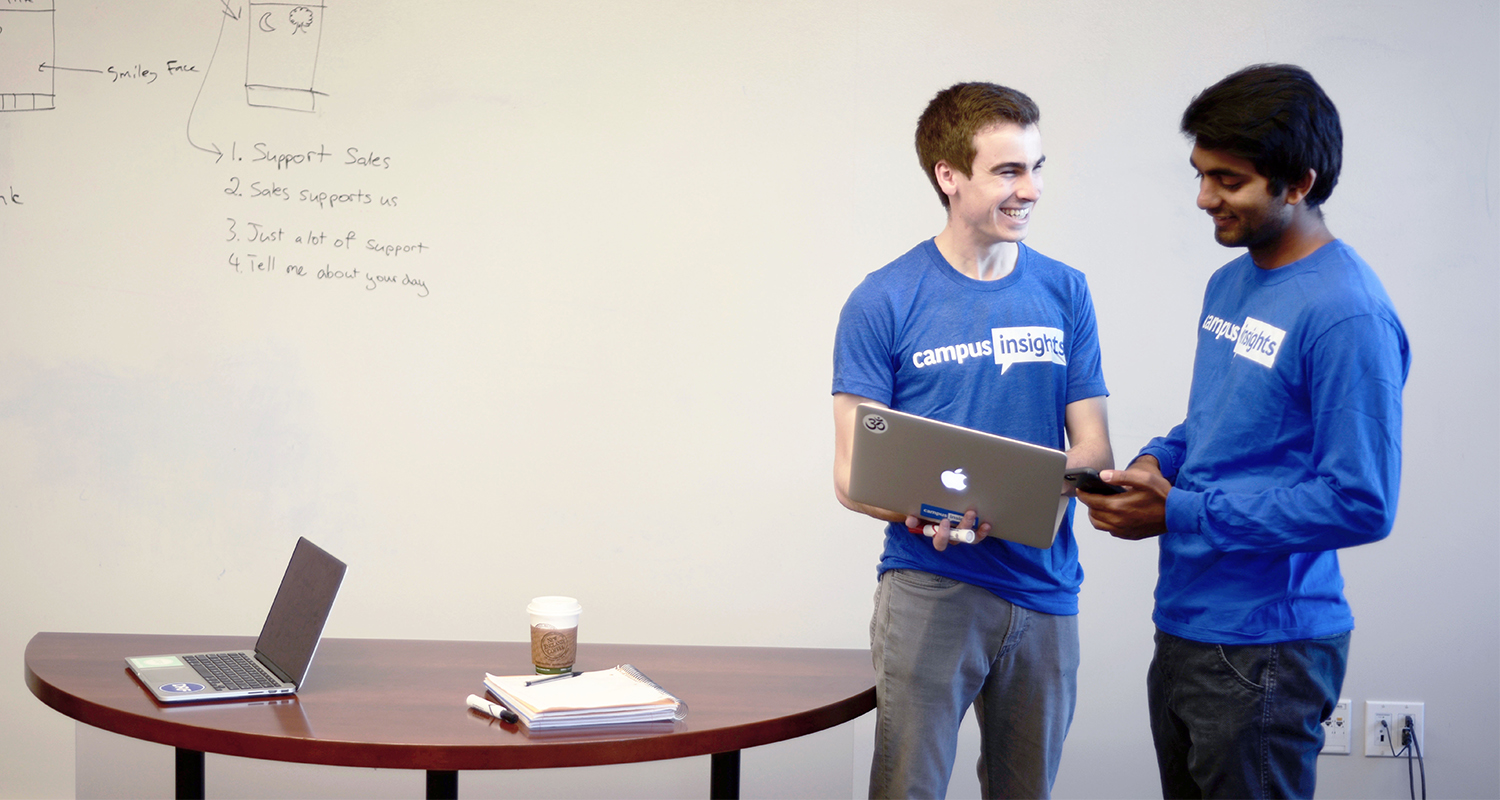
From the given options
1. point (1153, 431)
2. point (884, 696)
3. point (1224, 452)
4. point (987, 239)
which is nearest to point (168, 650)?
point (884, 696)

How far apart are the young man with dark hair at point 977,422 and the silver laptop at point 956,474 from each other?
0.11 feet

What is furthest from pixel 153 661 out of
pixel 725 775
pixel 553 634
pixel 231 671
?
pixel 725 775

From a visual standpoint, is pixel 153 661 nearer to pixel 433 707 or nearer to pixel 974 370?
pixel 433 707

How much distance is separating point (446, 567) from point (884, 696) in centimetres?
130

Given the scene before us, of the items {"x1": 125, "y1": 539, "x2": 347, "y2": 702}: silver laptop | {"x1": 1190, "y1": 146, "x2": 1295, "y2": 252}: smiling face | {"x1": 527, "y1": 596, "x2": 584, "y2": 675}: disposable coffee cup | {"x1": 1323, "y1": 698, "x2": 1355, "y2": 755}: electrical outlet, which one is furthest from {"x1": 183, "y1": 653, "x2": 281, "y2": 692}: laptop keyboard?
{"x1": 1323, "y1": 698, "x2": 1355, "y2": 755}: electrical outlet

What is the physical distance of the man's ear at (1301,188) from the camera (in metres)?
1.36

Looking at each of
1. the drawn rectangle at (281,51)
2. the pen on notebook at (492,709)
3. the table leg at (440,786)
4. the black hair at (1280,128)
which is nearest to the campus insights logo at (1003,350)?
the black hair at (1280,128)

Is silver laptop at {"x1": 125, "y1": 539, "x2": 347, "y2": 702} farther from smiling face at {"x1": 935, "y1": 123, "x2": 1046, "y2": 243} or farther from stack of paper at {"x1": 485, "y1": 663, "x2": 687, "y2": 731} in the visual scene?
smiling face at {"x1": 935, "y1": 123, "x2": 1046, "y2": 243}

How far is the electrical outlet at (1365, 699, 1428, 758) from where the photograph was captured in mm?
2514

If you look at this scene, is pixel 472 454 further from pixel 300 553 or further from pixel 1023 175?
pixel 1023 175

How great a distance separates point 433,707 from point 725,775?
16.8 inches

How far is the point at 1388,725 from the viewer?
2516mm

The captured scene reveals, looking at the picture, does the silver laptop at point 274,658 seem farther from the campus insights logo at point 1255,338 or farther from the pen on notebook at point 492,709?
the campus insights logo at point 1255,338

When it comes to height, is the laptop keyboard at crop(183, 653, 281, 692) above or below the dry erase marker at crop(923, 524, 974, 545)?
below
